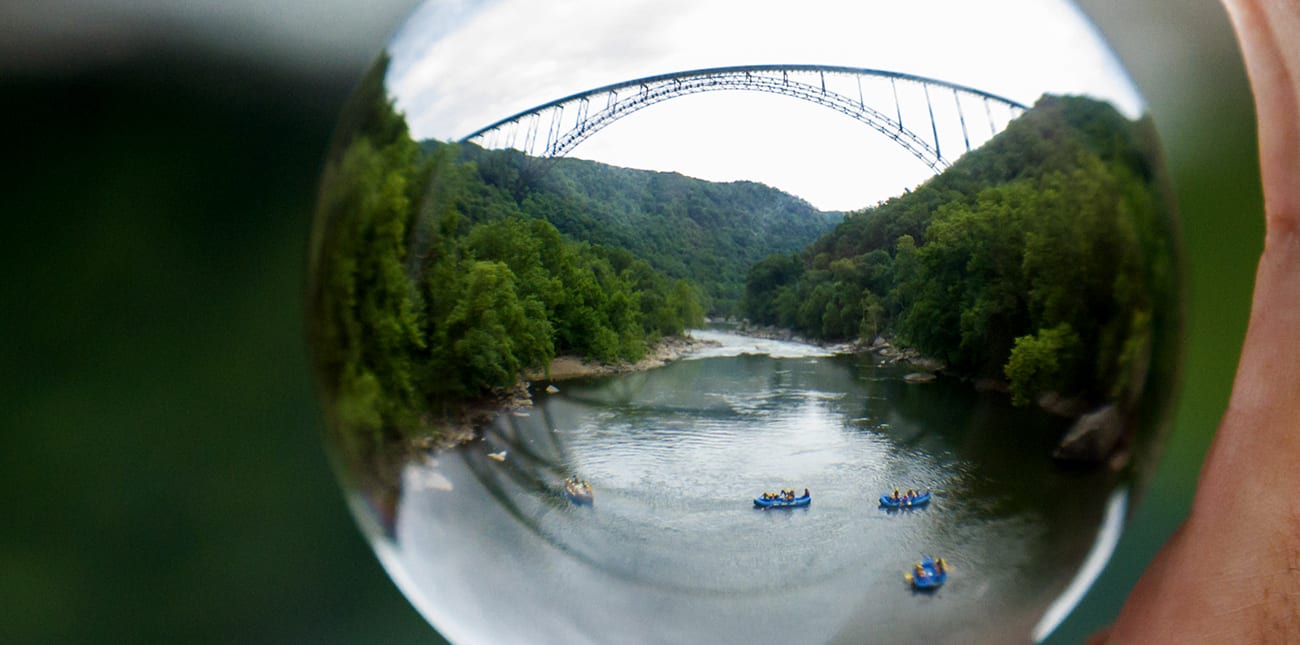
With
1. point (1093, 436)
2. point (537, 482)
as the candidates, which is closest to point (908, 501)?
point (1093, 436)

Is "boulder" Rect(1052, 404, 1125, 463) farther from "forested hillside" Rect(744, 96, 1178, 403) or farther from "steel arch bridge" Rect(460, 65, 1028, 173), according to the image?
"steel arch bridge" Rect(460, 65, 1028, 173)

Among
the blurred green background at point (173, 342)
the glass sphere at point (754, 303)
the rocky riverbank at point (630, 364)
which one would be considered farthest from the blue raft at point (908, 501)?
the blurred green background at point (173, 342)

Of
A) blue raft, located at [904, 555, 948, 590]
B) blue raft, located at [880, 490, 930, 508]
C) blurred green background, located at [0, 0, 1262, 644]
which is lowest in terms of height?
blue raft, located at [904, 555, 948, 590]

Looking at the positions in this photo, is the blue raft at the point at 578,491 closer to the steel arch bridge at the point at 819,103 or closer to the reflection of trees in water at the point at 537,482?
the reflection of trees in water at the point at 537,482

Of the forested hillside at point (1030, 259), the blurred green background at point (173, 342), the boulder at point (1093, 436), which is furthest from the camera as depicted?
the blurred green background at point (173, 342)

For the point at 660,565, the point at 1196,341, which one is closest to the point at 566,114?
the point at 660,565

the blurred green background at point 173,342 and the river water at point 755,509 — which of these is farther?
the blurred green background at point 173,342

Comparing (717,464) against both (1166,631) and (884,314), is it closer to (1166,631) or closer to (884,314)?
(884,314)

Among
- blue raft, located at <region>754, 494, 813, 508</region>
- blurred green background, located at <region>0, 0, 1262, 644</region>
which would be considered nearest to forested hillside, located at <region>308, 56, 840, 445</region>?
blue raft, located at <region>754, 494, 813, 508</region>
